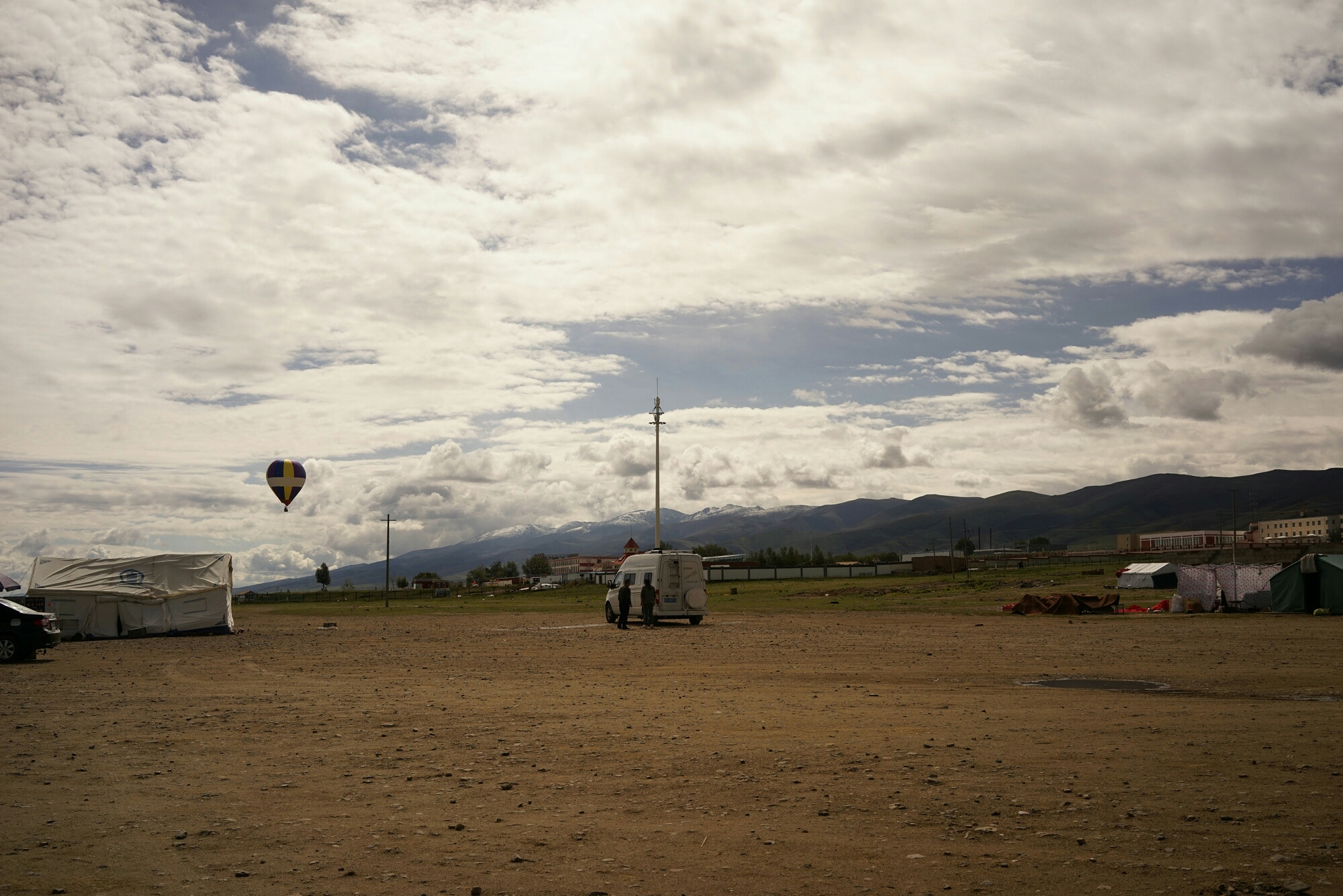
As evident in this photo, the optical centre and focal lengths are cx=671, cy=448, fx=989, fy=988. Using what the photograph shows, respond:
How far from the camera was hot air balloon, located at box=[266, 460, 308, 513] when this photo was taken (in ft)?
175

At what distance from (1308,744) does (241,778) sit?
11.2 meters

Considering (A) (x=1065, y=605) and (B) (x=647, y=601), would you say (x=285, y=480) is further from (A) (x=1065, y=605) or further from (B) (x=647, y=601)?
(A) (x=1065, y=605)

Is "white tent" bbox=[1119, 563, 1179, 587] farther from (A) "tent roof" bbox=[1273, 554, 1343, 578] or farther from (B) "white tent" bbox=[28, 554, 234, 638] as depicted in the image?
(B) "white tent" bbox=[28, 554, 234, 638]

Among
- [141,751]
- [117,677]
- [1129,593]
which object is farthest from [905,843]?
[1129,593]

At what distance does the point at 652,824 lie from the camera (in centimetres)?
808

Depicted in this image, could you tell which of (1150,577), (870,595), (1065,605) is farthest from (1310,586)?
(870,595)

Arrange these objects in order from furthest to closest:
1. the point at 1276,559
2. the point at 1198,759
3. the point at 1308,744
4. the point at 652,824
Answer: the point at 1276,559 < the point at 1308,744 < the point at 1198,759 < the point at 652,824

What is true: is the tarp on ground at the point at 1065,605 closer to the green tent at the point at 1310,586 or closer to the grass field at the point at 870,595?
the grass field at the point at 870,595

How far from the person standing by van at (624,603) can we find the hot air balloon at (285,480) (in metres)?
23.0

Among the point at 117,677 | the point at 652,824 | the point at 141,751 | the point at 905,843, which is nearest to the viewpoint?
the point at 905,843

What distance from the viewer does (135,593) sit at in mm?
37812

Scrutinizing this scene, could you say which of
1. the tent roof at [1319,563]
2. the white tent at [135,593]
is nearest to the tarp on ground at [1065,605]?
the tent roof at [1319,563]

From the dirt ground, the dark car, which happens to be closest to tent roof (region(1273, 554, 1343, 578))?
the dirt ground

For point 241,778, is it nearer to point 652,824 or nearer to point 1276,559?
point 652,824
